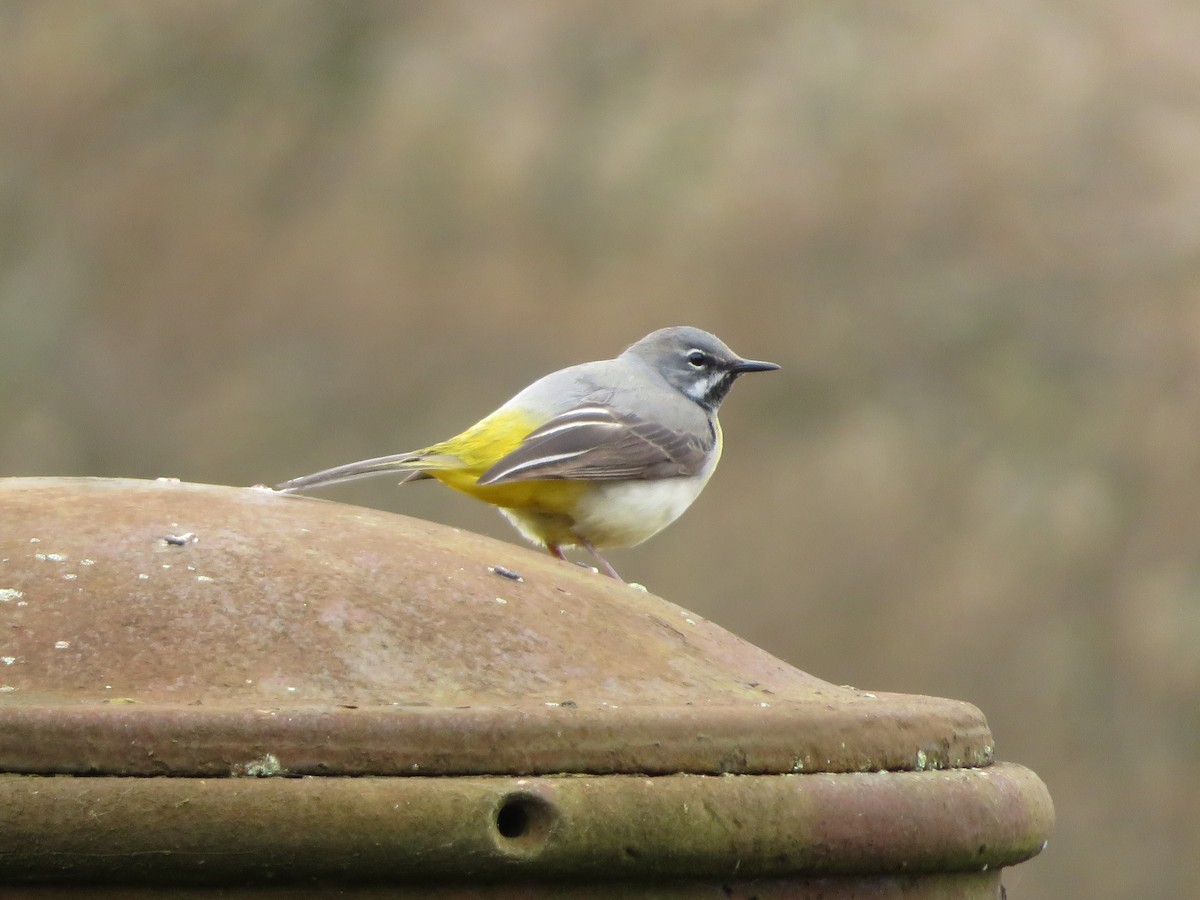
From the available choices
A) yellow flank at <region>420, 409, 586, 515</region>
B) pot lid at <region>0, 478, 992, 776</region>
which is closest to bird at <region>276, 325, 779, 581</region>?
yellow flank at <region>420, 409, 586, 515</region>

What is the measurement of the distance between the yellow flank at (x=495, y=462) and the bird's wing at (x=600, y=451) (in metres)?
0.08

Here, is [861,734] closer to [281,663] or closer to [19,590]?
[281,663]

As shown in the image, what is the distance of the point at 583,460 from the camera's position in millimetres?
5246

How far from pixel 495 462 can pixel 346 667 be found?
9.53 ft

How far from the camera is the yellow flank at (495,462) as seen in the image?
508 centimetres

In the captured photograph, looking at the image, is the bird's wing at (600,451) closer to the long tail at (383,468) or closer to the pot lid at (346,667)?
the long tail at (383,468)

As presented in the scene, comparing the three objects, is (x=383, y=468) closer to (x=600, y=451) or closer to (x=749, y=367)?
(x=600, y=451)

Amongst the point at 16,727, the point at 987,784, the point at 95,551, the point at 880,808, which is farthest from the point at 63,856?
the point at 987,784

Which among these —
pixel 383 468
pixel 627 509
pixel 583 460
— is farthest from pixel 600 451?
pixel 383 468

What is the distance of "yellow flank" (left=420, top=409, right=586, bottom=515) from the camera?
5.08 meters

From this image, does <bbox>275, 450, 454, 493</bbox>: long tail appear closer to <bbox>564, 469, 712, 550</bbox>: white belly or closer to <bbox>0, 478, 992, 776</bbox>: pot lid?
<bbox>564, 469, 712, 550</bbox>: white belly

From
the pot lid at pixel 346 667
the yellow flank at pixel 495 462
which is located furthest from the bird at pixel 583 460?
the pot lid at pixel 346 667

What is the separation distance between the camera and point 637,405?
582 centimetres

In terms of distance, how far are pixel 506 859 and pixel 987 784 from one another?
79cm
